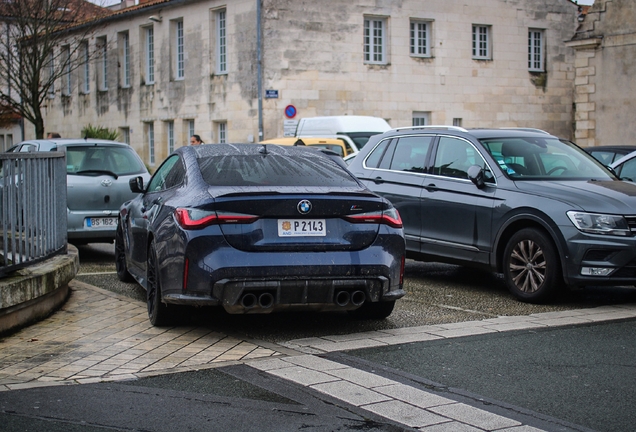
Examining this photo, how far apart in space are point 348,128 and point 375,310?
56.5 ft

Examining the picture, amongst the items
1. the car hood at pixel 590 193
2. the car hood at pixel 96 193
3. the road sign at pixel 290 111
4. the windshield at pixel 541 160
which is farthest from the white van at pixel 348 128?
the car hood at pixel 590 193

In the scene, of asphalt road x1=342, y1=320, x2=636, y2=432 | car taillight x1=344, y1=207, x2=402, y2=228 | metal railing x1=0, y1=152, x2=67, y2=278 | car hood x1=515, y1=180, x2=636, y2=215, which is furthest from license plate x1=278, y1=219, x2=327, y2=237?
car hood x1=515, y1=180, x2=636, y2=215

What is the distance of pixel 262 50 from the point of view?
3509 centimetres

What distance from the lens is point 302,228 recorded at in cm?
734

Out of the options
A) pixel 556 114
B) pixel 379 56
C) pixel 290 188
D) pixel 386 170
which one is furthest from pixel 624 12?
pixel 290 188

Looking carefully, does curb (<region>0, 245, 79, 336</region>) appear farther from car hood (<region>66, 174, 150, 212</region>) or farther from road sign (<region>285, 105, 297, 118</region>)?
road sign (<region>285, 105, 297, 118</region>)

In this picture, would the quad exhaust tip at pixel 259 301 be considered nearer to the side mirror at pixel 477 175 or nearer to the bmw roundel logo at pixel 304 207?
the bmw roundel logo at pixel 304 207

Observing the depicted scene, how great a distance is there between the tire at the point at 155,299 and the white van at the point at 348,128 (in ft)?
51.8

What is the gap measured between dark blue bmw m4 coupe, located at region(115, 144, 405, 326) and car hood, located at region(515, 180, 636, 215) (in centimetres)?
231

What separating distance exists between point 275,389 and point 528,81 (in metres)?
37.5

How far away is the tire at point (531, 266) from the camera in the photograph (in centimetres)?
919

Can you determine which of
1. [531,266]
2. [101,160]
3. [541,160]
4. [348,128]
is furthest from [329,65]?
[531,266]

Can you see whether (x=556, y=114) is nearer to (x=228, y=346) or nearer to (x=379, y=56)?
(x=379, y=56)

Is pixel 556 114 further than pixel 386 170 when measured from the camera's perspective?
Yes
